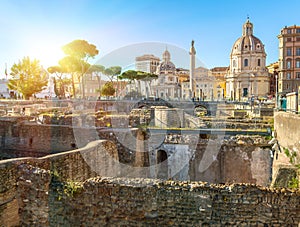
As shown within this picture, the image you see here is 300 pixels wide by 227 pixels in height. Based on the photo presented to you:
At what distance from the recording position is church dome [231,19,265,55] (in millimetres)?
65050

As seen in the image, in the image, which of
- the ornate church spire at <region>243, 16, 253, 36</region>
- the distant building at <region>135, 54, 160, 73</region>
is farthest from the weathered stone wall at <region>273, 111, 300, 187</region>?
the ornate church spire at <region>243, 16, 253, 36</region>

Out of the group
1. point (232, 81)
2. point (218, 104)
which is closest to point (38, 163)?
point (218, 104)

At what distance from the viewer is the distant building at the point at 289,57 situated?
2133 inches

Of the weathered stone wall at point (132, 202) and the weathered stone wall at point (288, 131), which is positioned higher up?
the weathered stone wall at point (288, 131)

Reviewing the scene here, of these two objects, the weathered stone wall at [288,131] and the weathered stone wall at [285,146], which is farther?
the weathered stone wall at [288,131]

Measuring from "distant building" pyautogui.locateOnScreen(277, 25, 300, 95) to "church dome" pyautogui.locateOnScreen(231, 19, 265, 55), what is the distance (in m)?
9.14

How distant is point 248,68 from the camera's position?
2562 inches

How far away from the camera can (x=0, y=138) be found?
1141 cm

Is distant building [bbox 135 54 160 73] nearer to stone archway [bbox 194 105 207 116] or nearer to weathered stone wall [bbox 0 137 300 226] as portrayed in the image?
stone archway [bbox 194 105 207 116]

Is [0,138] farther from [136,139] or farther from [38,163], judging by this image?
[38,163]

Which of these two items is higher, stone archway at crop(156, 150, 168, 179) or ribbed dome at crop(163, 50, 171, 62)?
ribbed dome at crop(163, 50, 171, 62)

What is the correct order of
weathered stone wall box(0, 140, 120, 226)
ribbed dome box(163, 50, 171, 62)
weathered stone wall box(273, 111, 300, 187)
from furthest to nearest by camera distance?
ribbed dome box(163, 50, 171, 62), weathered stone wall box(273, 111, 300, 187), weathered stone wall box(0, 140, 120, 226)

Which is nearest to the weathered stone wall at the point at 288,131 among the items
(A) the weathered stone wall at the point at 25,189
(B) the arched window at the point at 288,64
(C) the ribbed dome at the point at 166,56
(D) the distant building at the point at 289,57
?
(A) the weathered stone wall at the point at 25,189

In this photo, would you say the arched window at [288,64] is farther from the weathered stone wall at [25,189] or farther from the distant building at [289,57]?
the weathered stone wall at [25,189]
